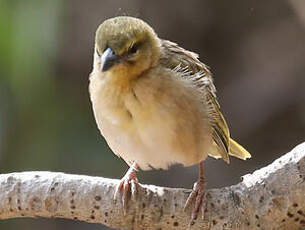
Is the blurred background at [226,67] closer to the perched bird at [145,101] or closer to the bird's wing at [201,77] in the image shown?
the bird's wing at [201,77]

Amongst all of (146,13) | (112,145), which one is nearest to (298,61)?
(146,13)

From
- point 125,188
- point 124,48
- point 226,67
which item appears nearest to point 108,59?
point 124,48

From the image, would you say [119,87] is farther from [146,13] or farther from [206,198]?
[146,13]

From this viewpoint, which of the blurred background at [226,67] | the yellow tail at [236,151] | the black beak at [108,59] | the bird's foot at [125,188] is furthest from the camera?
the blurred background at [226,67]

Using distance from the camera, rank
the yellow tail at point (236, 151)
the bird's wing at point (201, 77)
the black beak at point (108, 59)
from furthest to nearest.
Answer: the yellow tail at point (236, 151)
the bird's wing at point (201, 77)
the black beak at point (108, 59)

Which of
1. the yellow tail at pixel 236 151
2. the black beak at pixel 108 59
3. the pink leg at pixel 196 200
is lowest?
the yellow tail at pixel 236 151

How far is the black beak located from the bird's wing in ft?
1.01

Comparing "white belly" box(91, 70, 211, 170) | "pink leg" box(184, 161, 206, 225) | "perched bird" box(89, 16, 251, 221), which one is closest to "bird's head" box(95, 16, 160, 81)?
"perched bird" box(89, 16, 251, 221)

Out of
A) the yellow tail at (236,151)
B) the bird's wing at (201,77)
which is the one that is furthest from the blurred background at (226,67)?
the bird's wing at (201,77)

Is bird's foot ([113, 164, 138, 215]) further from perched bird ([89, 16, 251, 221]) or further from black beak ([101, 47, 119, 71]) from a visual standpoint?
black beak ([101, 47, 119, 71])

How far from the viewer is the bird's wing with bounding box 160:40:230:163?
3.15m

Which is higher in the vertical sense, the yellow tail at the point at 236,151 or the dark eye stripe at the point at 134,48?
the dark eye stripe at the point at 134,48

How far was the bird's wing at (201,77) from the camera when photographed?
10.3 ft

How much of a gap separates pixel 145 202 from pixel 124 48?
0.60 m
